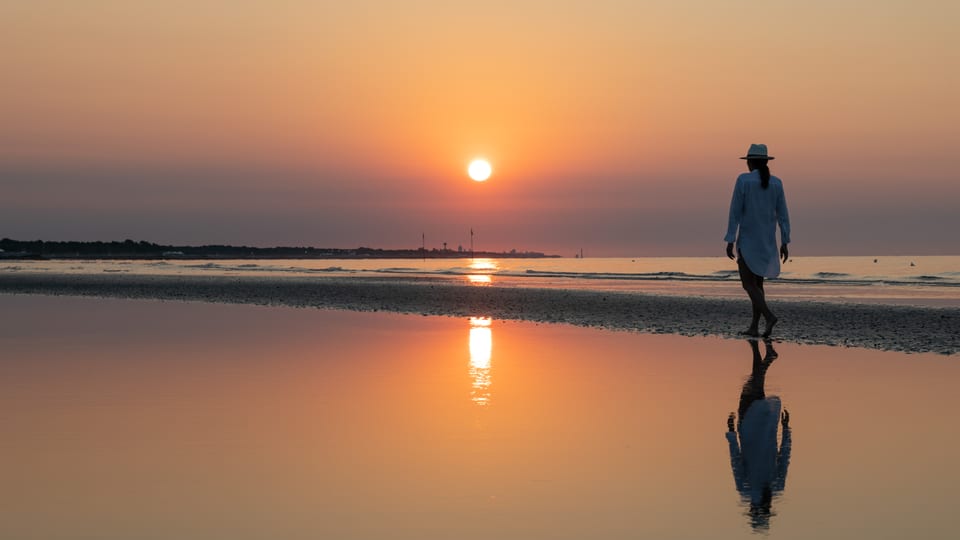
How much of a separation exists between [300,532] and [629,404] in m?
4.73

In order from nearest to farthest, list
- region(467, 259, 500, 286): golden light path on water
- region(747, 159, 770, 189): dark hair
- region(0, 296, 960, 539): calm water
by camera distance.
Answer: region(0, 296, 960, 539): calm water
region(747, 159, 770, 189): dark hair
region(467, 259, 500, 286): golden light path on water

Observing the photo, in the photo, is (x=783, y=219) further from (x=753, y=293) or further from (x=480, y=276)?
(x=480, y=276)

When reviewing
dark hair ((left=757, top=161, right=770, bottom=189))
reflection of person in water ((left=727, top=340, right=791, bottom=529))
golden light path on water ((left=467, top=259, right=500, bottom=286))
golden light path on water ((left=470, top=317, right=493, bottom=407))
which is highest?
dark hair ((left=757, top=161, right=770, bottom=189))

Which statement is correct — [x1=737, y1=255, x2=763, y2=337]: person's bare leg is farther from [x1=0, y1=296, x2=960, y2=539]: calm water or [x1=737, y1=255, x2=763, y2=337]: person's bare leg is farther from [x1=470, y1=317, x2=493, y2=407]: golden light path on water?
[x1=470, y1=317, x2=493, y2=407]: golden light path on water

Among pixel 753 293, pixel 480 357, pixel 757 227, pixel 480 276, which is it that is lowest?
pixel 480 276

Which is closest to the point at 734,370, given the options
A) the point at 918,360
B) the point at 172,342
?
the point at 918,360

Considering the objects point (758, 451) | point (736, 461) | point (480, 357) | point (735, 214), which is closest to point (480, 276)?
point (735, 214)

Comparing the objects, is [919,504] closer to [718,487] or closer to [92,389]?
[718,487]

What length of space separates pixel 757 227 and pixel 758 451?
10.0 meters

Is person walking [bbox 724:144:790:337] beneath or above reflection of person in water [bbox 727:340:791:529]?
above

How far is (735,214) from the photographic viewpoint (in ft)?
53.9

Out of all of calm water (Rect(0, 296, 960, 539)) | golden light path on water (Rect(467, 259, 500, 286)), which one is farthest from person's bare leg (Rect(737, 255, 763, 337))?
golden light path on water (Rect(467, 259, 500, 286))

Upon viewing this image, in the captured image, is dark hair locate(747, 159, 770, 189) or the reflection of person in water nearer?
the reflection of person in water

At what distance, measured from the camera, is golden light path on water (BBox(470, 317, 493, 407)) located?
9695 mm
